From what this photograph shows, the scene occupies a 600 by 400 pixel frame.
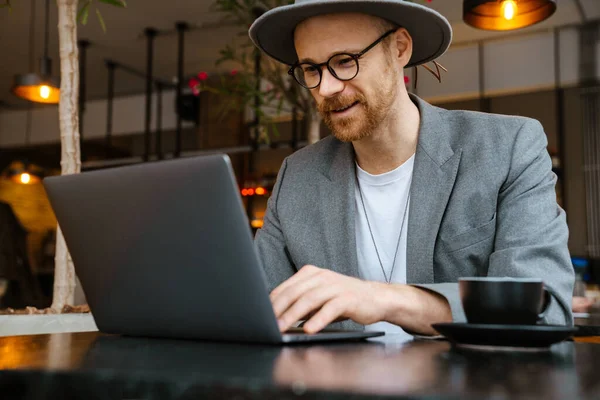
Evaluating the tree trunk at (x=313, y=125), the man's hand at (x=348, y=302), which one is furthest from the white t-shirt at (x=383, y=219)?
the tree trunk at (x=313, y=125)

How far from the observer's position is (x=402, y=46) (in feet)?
5.66

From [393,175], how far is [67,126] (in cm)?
105

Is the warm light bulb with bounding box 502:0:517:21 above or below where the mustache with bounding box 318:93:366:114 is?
above

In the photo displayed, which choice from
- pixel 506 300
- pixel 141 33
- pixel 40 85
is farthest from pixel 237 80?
pixel 506 300

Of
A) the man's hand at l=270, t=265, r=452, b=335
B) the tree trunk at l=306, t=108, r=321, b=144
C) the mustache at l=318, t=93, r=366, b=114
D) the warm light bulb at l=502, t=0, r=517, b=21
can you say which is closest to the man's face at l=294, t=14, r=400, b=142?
the mustache at l=318, t=93, r=366, b=114

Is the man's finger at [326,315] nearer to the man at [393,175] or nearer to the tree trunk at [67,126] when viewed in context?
the man at [393,175]

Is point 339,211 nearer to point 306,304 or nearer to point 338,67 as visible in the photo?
point 338,67

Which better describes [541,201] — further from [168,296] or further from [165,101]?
[165,101]

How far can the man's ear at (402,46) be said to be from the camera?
1.69 metres

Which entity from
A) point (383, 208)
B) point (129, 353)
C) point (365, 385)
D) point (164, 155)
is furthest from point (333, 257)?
point (164, 155)

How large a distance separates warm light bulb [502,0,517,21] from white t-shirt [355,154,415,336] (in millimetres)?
1641

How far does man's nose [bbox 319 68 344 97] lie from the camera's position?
1.54 metres

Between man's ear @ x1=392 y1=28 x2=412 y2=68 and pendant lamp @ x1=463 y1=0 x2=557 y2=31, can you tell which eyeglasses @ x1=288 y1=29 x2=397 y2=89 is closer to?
man's ear @ x1=392 y1=28 x2=412 y2=68

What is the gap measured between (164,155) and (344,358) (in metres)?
7.77
